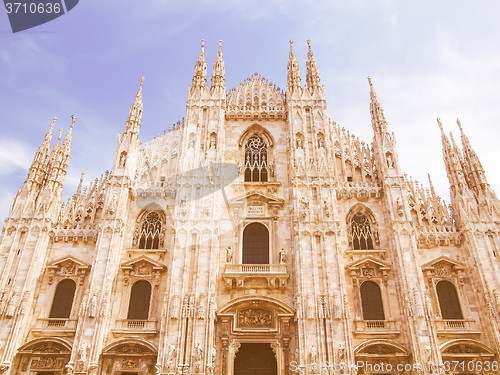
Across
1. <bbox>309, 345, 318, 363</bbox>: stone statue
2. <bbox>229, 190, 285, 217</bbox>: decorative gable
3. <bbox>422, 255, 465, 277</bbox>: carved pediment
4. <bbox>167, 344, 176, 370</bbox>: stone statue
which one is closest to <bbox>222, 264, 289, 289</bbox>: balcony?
<bbox>229, 190, 285, 217</bbox>: decorative gable

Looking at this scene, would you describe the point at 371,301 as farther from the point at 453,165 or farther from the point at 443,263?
the point at 453,165

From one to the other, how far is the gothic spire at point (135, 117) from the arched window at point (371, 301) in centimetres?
1772

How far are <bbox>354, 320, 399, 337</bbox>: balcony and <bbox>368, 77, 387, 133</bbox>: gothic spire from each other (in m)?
12.3

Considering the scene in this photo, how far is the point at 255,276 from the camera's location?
73.3 ft

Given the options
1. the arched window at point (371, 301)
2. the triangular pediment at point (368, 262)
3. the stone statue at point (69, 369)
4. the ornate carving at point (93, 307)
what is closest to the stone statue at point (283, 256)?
the triangular pediment at point (368, 262)

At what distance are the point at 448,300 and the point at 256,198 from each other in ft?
40.5

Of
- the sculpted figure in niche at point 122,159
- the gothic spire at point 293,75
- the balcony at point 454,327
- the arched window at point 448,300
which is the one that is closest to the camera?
the balcony at point 454,327

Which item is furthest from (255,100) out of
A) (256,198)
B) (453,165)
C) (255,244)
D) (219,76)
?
(453,165)

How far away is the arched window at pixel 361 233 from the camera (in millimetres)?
24031

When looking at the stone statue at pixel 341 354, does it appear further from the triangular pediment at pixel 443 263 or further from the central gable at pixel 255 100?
the central gable at pixel 255 100

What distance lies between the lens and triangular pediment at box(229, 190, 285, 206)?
25.0m

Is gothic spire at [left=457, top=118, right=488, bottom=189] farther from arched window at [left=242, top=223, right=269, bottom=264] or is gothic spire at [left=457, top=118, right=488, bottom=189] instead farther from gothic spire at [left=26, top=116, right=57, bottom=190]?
gothic spire at [left=26, top=116, right=57, bottom=190]

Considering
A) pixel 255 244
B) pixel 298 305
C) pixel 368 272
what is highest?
pixel 255 244

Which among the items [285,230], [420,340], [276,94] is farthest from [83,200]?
[420,340]
